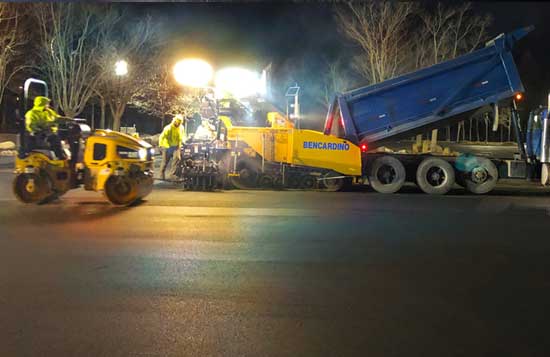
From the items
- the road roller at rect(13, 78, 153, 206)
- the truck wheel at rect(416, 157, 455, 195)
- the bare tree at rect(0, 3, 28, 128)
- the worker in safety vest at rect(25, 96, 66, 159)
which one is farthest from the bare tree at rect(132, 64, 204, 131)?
the road roller at rect(13, 78, 153, 206)

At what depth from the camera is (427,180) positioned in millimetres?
15617

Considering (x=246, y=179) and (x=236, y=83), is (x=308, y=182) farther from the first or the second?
(x=236, y=83)

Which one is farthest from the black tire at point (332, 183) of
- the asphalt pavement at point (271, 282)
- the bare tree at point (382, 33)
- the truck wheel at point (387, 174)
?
the bare tree at point (382, 33)

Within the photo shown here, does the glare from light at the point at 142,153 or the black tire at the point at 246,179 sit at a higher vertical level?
the glare from light at the point at 142,153

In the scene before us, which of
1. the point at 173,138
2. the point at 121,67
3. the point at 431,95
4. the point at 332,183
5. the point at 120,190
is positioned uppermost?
the point at 121,67

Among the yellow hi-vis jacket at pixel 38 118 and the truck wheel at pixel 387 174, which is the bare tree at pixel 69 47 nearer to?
the yellow hi-vis jacket at pixel 38 118

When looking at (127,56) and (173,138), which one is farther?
(127,56)

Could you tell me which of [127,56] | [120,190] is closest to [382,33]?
[127,56]

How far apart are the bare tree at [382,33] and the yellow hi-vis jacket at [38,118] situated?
20.4 meters

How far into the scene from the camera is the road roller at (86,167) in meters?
12.1

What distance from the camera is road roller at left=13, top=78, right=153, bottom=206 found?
12133 mm

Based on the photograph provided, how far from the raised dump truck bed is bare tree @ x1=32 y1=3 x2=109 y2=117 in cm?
1776

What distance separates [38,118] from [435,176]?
9983 millimetres

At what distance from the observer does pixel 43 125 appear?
1227 cm
